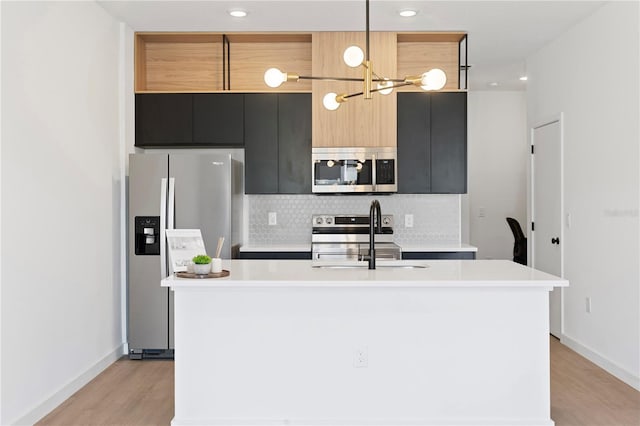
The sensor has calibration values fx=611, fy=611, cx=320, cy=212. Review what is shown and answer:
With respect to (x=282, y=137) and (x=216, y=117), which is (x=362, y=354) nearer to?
(x=282, y=137)

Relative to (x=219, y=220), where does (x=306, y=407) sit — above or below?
below

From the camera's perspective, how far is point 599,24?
14.9 feet

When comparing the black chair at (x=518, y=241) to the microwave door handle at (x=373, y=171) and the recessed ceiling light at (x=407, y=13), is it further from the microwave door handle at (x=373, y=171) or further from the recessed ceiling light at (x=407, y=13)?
the recessed ceiling light at (x=407, y=13)

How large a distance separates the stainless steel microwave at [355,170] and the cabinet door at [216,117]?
79 centimetres

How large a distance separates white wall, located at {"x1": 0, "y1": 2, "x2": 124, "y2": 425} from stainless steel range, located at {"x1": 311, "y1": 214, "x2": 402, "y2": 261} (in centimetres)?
173

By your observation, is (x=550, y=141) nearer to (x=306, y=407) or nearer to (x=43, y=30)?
(x=306, y=407)

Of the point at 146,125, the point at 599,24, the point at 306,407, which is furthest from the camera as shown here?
the point at 146,125

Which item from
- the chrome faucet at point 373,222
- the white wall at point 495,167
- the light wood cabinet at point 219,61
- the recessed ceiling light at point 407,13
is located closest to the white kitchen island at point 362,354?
the chrome faucet at point 373,222

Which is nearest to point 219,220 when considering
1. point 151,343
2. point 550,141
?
point 151,343

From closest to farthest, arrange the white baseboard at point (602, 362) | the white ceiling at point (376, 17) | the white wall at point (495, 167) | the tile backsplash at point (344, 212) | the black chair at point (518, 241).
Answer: the white baseboard at point (602, 362), the white ceiling at point (376, 17), the tile backsplash at point (344, 212), the black chair at point (518, 241), the white wall at point (495, 167)

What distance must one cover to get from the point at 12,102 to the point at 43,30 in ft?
2.03

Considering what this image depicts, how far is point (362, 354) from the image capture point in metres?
3.19

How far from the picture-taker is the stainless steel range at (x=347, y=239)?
17.2 ft

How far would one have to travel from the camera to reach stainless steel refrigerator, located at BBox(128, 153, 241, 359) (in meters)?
4.86
